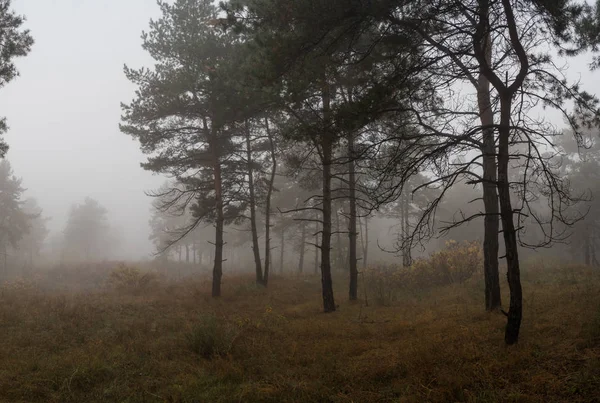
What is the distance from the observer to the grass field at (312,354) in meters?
4.84

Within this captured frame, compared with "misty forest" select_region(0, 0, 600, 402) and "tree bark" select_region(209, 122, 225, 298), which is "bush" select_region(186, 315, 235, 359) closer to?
"misty forest" select_region(0, 0, 600, 402)

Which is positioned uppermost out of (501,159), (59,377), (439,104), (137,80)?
(137,80)

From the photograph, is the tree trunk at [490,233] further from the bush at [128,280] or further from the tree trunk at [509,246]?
the bush at [128,280]


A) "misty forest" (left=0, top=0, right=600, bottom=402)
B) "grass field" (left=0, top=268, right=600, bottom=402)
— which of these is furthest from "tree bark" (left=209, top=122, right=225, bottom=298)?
"grass field" (left=0, top=268, right=600, bottom=402)

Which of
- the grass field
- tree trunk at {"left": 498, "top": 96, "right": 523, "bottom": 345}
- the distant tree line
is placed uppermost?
the distant tree line

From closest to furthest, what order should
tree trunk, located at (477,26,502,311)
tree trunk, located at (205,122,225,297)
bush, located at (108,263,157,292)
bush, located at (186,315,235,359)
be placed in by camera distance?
bush, located at (186,315,235,359)
tree trunk, located at (477,26,502,311)
tree trunk, located at (205,122,225,297)
bush, located at (108,263,157,292)

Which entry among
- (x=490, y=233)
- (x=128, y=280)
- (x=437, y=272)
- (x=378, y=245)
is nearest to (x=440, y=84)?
(x=378, y=245)

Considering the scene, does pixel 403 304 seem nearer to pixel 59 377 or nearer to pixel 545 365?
pixel 545 365

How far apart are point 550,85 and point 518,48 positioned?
1.98 metres

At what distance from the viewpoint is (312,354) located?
22.3 feet

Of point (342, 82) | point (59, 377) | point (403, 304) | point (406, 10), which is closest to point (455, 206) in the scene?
point (403, 304)

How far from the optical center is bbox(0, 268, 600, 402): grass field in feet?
15.9

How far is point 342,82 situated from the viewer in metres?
9.73

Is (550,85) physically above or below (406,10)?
below
